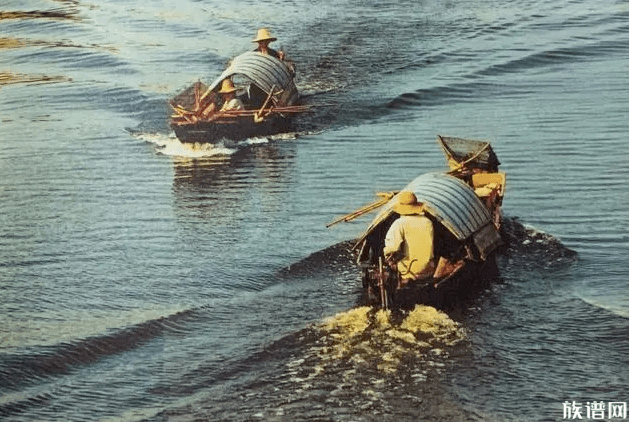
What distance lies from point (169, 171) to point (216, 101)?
15.6 feet

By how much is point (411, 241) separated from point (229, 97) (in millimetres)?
15252

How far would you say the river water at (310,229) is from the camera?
65.2ft

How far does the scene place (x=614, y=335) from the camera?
2147 cm

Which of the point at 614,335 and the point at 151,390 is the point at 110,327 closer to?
the point at 151,390

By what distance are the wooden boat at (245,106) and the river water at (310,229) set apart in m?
0.71

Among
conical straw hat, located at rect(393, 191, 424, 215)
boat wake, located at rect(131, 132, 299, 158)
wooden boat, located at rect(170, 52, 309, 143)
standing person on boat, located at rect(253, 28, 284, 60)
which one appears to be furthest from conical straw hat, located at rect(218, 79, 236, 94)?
conical straw hat, located at rect(393, 191, 424, 215)

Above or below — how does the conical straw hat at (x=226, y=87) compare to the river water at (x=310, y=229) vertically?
above

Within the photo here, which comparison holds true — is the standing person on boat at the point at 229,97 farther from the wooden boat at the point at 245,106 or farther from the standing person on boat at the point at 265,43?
the standing person on boat at the point at 265,43

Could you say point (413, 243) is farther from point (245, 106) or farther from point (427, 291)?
point (245, 106)

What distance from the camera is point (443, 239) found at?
23.6m

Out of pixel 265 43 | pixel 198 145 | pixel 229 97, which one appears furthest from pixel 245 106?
pixel 265 43

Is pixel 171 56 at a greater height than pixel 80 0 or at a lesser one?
lesser

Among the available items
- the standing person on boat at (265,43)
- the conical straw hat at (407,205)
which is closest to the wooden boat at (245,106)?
the standing person on boat at (265,43)

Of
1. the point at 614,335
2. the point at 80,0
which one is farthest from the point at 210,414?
the point at 80,0
